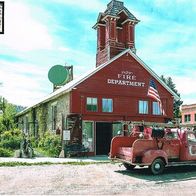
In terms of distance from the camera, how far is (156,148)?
52.2ft

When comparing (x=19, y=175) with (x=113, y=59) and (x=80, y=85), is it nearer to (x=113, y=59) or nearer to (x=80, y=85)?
(x=80, y=85)

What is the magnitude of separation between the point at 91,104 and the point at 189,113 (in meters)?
47.5

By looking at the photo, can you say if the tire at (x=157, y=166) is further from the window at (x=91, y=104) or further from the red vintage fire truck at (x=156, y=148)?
the window at (x=91, y=104)

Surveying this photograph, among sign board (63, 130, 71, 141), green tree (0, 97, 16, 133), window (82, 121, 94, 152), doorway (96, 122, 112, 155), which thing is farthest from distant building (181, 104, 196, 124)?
sign board (63, 130, 71, 141)

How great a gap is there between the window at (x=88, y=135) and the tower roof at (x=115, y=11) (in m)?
9.22

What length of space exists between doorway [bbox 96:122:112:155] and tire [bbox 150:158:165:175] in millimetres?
11848

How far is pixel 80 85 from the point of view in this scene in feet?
86.8

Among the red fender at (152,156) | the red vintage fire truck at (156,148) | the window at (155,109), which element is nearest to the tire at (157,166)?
the red vintage fire truck at (156,148)

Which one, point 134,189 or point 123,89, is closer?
point 134,189

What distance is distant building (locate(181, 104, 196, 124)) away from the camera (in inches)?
2731

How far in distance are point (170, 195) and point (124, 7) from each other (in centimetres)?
2275

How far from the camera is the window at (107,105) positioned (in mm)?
27375

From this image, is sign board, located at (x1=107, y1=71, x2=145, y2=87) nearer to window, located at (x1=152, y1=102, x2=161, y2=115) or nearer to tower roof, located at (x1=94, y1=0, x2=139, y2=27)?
window, located at (x1=152, y1=102, x2=161, y2=115)

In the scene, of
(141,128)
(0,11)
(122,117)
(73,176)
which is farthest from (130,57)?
(0,11)
